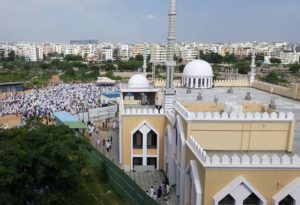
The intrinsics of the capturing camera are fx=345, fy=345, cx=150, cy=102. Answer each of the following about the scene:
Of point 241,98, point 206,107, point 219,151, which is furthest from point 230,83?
point 219,151

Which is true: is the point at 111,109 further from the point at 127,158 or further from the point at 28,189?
the point at 28,189

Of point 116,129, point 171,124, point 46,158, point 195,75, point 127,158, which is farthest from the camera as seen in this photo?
point 116,129

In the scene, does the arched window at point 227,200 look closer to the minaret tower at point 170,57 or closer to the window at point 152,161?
the minaret tower at point 170,57

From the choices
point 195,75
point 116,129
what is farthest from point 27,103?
point 195,75

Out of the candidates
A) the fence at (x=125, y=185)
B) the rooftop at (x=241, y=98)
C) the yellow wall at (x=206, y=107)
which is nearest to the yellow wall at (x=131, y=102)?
the rooftop at (x=241, y=98)

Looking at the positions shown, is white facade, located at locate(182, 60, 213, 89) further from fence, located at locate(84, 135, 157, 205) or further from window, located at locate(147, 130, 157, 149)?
fence, located at locate(84, 135, 157, 205)

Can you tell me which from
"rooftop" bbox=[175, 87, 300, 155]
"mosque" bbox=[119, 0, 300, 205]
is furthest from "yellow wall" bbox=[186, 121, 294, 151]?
"rooftop" bbox=[175, 87, 300, 155]
